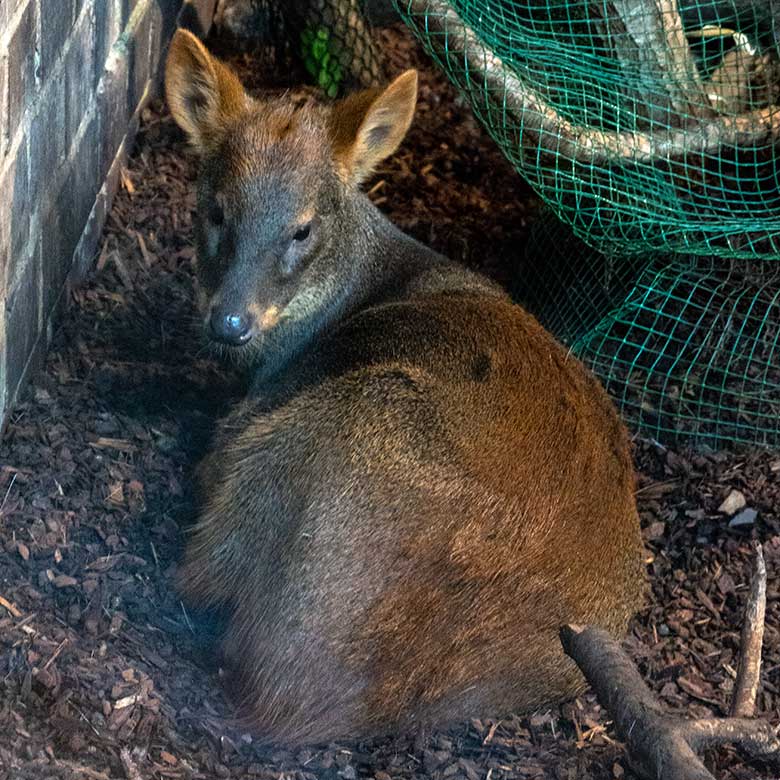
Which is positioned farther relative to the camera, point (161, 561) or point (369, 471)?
point (161, 561)

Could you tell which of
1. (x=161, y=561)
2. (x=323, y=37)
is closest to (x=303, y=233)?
(x=161, y=561)

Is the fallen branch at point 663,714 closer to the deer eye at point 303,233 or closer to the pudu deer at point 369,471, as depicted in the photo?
the pudu deer at point 369,471

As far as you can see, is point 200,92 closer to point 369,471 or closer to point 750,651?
point 369,471

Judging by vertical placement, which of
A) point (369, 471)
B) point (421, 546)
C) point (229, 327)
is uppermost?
point (229, 327)

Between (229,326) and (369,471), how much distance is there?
0.97 meters

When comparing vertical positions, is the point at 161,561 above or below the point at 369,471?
below

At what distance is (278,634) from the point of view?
164 inches

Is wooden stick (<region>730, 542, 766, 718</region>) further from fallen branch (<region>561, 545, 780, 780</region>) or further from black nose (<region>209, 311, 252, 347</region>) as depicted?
black nose (<region>209, 311, 252, 347</region>)

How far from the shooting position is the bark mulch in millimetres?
4066

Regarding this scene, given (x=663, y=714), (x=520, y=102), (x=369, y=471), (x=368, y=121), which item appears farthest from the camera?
(x=520, y=102)

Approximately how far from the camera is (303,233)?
5070 mm

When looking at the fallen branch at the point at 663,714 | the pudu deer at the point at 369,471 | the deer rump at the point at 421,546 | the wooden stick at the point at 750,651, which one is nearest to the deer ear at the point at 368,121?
the pudu deer at the point at 369,471

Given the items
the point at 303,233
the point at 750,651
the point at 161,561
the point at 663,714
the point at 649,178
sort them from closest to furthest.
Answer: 1. the point at 663,714
2. the point at 750,651
3. the point at 161,561
4. the point at 303,233
5. the point at 649,178

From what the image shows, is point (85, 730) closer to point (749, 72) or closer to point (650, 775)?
point (650, 775)
